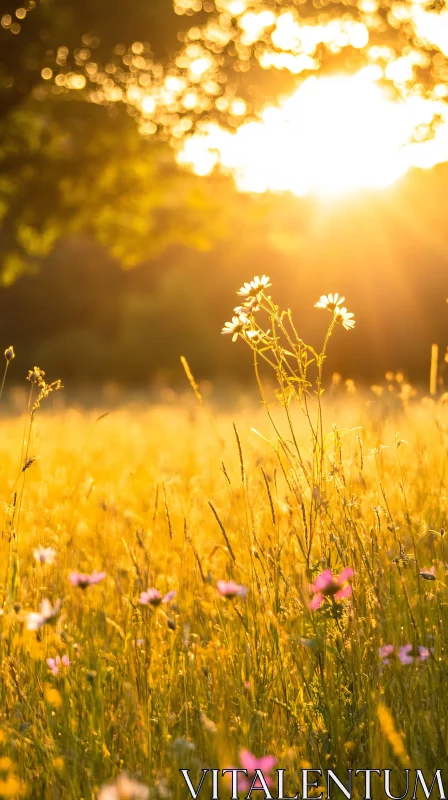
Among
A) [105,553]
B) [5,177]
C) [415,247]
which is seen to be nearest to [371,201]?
[415,247]

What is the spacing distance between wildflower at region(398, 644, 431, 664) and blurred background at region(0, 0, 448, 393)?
5.27 meters

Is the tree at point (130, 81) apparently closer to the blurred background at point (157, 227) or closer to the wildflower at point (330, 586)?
the blurred background at point (157, 227)

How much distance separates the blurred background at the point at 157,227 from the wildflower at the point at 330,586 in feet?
17.3

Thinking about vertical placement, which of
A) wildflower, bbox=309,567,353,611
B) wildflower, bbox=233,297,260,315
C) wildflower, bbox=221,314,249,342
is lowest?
wildflower, bbox=309,567,353,611

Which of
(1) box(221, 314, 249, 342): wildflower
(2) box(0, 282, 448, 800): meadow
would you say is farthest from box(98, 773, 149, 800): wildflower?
(1) box(221, 314, 249, 342): wildflower

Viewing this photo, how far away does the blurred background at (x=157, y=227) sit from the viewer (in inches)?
320

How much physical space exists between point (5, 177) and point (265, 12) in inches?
182

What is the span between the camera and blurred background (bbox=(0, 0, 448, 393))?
8.12 metres

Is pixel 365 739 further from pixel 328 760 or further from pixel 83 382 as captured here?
pixel 83 382

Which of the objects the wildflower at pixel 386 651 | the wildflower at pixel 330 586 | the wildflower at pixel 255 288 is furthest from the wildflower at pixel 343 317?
the wildflower at pixel 386 651

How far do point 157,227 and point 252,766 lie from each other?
1256cm

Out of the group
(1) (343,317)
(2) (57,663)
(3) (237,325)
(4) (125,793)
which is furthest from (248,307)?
(4) (125,793)

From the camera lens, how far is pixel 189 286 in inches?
882

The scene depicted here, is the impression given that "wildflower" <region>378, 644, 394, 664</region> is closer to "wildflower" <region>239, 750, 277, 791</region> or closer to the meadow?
the meadow
